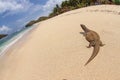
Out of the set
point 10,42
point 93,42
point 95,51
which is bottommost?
point 10,42

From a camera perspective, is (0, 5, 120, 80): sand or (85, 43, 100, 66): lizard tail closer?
(0, 5, 120, 80): sand

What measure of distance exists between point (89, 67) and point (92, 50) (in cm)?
147

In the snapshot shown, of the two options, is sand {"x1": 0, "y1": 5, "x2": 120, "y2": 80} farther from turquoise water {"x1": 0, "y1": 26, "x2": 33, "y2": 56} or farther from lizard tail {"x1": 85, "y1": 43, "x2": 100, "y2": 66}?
turquoise water {"x1": 0, "y1": 26, "x2": 33, "y2": 56}

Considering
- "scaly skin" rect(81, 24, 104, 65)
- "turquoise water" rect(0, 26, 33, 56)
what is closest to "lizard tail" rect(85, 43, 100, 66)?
"scaly skin" rect(81, 24, 104, 65)

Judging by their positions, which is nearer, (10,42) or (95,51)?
(95,51)

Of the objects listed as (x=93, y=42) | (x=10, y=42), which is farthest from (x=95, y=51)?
(x=10, y=42)

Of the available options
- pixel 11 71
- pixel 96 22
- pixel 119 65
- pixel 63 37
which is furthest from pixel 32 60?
pixel 96 22

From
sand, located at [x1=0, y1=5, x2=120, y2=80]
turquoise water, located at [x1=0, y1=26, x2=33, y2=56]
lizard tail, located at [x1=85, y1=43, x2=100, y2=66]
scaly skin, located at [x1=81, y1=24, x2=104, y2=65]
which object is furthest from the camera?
turquoise water, located at [x1=0, y1=26, x2=33, y2=56]

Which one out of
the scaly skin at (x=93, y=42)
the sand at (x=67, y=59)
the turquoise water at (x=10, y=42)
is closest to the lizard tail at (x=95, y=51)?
the scaly skin at (x=93, y=42)

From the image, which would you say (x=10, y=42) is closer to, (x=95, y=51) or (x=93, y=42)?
(x=93, y=42)

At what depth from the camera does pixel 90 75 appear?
874 centimetres

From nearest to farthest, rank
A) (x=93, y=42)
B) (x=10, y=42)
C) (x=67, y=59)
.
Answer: (x=67, y=59) → (x=93, y=42) → (x=10, y=42)

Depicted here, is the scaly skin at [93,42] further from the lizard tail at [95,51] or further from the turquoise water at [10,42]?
the turquoise water at [10,42]

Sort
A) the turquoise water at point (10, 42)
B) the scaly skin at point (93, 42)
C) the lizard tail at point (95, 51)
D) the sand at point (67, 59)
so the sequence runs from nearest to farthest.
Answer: the sand at point (67, 59), the lizard tail at point (95, 51), the scaly skin at point (93, 42), the turquoise water at point (10, 42)
